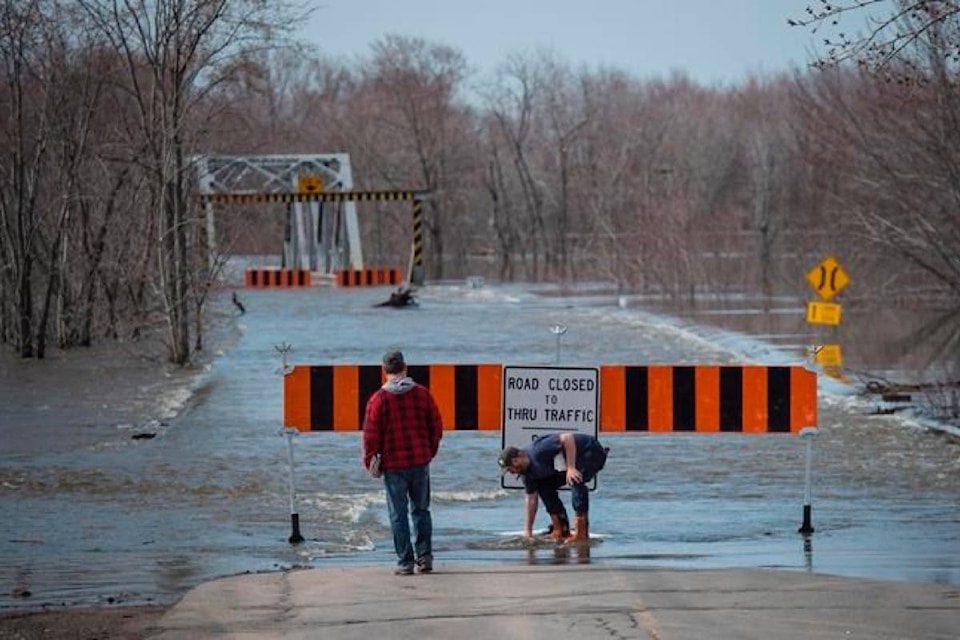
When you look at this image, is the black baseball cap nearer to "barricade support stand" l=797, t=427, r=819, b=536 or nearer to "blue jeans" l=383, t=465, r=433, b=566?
"blue jeans" l=383, t=465, r=433, b=566

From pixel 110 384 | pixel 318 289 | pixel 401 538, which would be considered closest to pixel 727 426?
pixel 401 538

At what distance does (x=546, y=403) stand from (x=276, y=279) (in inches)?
2140

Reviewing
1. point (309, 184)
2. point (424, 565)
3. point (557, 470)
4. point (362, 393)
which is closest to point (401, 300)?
point (309, 184)

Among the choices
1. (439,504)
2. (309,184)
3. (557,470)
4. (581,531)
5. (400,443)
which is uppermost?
(309,184)

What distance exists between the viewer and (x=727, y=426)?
15.0 m

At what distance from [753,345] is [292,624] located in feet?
81.9

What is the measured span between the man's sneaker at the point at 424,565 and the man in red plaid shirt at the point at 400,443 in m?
0.08

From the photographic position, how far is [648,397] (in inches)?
591

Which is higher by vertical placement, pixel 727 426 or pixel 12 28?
pixel 12 28

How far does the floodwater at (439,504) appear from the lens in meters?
12.9

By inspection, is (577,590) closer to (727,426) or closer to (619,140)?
(727,426)

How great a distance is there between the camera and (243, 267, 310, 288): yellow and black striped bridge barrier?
68.1m

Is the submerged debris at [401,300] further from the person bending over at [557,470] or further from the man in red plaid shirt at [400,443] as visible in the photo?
the man in red plaid shirt at [400,443]

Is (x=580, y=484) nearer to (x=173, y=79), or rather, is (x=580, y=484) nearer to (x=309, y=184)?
(x=173, y=79)
